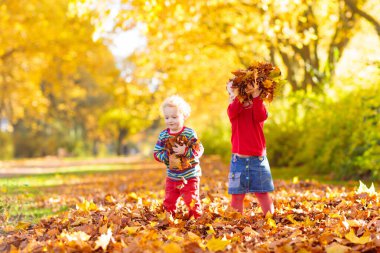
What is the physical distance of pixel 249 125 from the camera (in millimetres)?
5133

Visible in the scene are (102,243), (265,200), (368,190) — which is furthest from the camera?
(368,190)

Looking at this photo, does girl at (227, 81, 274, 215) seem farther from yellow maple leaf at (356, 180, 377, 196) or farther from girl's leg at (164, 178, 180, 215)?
yellow maple leaf at (356, 180, 377, 196)

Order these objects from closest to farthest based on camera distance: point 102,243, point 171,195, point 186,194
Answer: point 102,243
point 186,194
point 171,195

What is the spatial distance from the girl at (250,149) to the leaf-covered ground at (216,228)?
0.27 m

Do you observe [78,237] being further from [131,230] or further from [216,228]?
[216,228]

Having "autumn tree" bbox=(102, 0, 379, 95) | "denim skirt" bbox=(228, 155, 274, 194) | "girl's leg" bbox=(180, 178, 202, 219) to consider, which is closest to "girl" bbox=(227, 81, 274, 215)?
"denim skirt" bbox=(228, 155, 274, 194)

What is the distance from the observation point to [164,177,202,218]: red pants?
5254mm

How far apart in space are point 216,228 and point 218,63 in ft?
63.2

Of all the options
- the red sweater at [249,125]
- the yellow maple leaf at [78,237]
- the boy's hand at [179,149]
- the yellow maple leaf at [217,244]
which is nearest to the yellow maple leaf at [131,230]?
the yellow maple leaf at [78,237]

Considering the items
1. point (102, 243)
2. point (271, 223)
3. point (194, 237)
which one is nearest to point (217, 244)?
point (194, 237)

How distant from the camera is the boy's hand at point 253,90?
5.05 metres

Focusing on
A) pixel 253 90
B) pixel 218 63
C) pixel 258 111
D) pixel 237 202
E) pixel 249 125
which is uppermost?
pixel 218 63

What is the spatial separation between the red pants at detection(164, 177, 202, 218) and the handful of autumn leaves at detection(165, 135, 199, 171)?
0.17m

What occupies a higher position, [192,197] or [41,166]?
[192,197]
